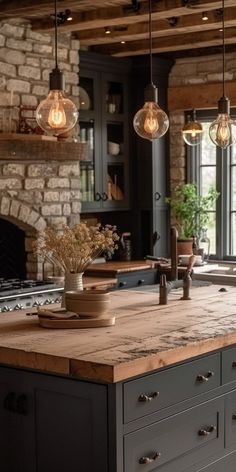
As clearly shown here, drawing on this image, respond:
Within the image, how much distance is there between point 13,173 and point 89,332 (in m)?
3.20

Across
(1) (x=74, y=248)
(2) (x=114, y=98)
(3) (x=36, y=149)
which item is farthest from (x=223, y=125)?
(2) (x=114, y=98)

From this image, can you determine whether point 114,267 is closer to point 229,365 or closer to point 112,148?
point 112,148

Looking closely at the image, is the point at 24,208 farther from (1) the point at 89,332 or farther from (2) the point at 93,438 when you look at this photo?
(2) the point at 93,438

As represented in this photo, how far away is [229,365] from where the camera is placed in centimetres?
405

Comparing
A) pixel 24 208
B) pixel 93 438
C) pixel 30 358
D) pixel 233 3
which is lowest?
pixel 93 438

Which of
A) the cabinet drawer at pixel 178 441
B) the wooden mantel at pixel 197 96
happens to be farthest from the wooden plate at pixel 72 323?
the wooden mantel at pixel 197 96

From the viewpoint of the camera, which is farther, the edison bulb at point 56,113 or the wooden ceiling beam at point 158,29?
the wooden ceiling beam at point 158,29

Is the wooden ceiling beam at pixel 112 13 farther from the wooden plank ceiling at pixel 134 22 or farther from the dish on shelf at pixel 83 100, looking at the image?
the dish on shelf at pixel 83 100

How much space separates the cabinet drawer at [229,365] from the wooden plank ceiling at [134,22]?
2.79 meters

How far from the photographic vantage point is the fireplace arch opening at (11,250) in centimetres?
725

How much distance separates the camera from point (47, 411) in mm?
3475

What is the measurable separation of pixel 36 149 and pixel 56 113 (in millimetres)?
2893

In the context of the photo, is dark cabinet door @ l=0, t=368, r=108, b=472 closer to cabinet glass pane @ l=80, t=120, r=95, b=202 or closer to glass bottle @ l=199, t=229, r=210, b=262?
cabinet glass pane @ l=80, t=120, r=95, b=202

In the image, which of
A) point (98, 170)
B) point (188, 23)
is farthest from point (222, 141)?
point (98, 170)
